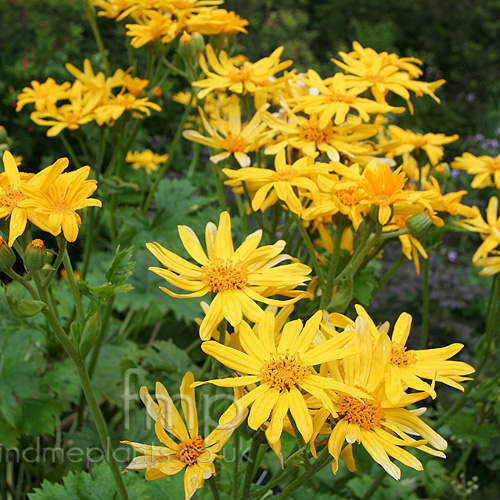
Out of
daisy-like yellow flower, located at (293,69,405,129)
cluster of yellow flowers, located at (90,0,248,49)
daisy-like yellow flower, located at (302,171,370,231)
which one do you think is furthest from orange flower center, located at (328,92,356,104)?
cluster of yellow flowers, located at (90,0,248,49)

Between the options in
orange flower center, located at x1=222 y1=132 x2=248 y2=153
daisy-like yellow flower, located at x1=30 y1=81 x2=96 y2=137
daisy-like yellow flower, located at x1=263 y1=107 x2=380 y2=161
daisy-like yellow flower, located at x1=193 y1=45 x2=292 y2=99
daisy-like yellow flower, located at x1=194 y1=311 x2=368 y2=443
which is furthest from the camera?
daisy-like yellow flower, located at x1=30 y1=81 x2=96 y2=137

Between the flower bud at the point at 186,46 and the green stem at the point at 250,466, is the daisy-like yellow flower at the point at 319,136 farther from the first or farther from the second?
the green stem at the point at 250,466

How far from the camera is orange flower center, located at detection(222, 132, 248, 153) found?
5.32 ft

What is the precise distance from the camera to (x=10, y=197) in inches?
42.0

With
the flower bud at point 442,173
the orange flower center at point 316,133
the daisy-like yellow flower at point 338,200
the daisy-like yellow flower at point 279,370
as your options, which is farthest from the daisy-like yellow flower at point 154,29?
the daisy-like yellow flower at point 279,370

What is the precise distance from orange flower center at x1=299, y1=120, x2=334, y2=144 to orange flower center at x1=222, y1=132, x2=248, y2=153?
0.18 m

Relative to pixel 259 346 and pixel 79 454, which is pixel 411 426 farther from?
pixel 79 454

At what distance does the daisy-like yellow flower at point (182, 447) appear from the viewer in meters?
0.96

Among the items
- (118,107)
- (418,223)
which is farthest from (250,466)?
(118,107)

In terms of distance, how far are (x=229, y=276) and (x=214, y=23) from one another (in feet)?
3.55

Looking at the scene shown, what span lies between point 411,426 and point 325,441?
160mm

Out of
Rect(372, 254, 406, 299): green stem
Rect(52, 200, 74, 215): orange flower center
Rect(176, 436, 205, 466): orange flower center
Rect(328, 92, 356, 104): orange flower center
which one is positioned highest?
Rect(328, 92, 356, 104): orange flower center

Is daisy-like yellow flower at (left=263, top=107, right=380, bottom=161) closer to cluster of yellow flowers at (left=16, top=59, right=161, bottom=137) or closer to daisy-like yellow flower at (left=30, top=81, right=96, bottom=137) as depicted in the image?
cluster of yellow flowers at (left=16, top=59, right=161, bottom=137)

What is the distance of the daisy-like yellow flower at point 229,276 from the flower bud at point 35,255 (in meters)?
0.21
